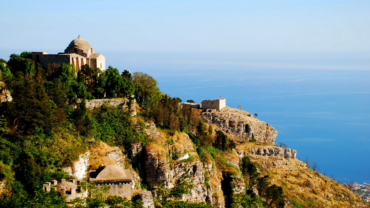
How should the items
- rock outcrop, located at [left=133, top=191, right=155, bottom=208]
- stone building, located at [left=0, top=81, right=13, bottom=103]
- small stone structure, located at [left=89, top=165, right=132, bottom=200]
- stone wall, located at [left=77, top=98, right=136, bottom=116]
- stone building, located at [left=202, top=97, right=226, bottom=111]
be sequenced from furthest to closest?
1. stone building, located at [left=202, top=97, right=226, bottom=111]
2. stone wall, located at [left=77, top=98, right=136, bottom=116]
3. rock outcrop, located at [left=133, top=191, right=155, bottom=208]
4. stone building, located at [left=0, top=81, right=13, bottom=103]
5. small stone structure, located at [left=89, top=165, right=132, bottom=200]

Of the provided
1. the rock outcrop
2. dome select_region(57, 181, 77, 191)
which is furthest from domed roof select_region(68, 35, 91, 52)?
dome select_region(57, 181, 77, 191)

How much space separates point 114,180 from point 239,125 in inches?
2059

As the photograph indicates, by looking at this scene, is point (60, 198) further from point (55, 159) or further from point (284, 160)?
point (284, 160)

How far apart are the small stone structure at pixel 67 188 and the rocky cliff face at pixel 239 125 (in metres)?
50.9

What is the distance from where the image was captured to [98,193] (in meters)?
30.1

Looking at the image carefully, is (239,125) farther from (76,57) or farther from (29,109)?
(29,109)

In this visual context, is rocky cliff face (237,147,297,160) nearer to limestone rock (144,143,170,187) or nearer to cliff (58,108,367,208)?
cliff (58,108,367,208)

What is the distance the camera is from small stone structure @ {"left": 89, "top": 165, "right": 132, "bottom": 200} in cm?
3094

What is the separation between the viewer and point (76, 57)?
4366 centimetres

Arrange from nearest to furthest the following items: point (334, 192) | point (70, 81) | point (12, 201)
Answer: point (12, 201) < point (70, 81) < point (334, 192)

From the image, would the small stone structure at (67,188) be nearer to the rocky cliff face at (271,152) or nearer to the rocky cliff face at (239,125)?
the rocky cliff face at (271,152)

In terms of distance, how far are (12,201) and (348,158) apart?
192 meters

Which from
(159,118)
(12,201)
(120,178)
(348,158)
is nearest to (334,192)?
(159,118)

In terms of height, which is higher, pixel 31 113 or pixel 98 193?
pixel 31 113
